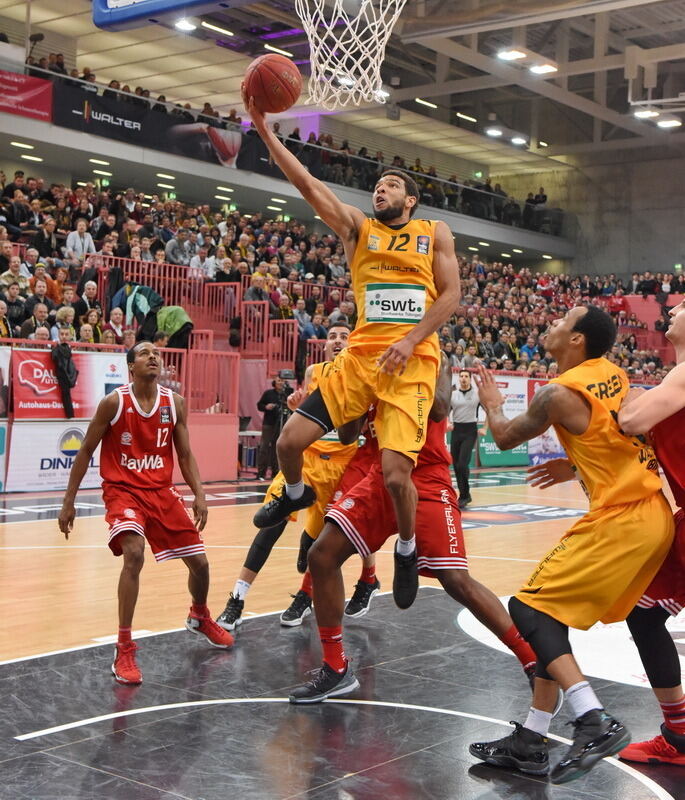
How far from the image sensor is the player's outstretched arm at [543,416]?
148 inches

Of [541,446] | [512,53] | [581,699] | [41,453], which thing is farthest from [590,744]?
[512,53]

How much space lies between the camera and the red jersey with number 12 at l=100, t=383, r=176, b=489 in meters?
5.38

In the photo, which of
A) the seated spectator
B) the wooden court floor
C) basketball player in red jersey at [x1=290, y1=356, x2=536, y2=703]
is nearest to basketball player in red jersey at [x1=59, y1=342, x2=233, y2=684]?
the wooden court floor

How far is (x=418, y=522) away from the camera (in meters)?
4.76

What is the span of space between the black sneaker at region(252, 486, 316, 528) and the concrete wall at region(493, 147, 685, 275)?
33.3 meters

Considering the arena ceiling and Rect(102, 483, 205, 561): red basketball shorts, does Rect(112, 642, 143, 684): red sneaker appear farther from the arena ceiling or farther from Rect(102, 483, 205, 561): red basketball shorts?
the arena ceiling

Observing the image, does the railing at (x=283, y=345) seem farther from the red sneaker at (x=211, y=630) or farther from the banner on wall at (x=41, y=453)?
the red sneaker at (x=211, y=630)

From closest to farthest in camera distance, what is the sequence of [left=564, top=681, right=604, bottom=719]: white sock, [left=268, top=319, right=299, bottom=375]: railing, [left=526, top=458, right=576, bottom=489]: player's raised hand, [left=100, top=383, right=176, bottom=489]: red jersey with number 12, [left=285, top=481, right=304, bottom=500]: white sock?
[left=564, top=681, right=604, bottom=719]: white sock
[left=526, top=458, right=576, bottom=489]: player's raised hand
[left=285, top=481, right=304, bottom=500]: white sock
[left=100, top=383, right=176, bottom=489]: red jersey with number 12
[left=268, top=319, right=299, bottom=375]: railing

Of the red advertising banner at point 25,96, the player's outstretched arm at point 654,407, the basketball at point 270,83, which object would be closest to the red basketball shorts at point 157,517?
the basketball at point 270,83

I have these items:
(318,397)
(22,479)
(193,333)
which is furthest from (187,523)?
(193,333)

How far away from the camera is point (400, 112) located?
103 ft

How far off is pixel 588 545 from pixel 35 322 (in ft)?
36.1

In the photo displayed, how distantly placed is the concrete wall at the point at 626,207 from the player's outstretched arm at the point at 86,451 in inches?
1318

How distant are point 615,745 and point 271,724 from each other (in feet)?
5.09
